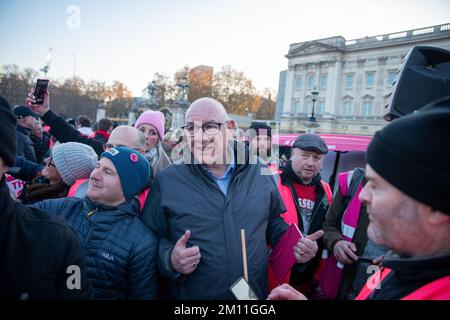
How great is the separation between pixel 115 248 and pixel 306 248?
1249 millimetres

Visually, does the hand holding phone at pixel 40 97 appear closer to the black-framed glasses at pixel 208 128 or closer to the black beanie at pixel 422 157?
the black-framed glasses at pixel 208 128

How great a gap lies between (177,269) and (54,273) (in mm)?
757

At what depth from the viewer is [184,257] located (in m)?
1.76

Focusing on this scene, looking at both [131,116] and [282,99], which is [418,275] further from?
[282,99]

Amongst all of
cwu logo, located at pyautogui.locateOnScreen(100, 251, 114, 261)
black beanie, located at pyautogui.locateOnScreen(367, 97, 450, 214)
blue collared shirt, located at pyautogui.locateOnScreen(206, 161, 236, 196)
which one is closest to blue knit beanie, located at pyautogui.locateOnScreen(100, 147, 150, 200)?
cwu logo, located at pyautogui.locateOnScreen(100, 251, 114, 261)

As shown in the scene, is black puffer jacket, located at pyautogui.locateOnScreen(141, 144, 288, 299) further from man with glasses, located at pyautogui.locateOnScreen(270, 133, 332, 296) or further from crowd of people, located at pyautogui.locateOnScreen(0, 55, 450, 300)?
man with glasses, located at pyautogui.locateOnScreen(270, 133, 332, 296)

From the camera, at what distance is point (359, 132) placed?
1972 inches

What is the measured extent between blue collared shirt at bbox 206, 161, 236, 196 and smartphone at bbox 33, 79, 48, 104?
97.4 inches

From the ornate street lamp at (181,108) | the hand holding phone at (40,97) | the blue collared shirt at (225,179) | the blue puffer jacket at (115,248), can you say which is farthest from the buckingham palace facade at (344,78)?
the blue puffer jacket at (115,248)

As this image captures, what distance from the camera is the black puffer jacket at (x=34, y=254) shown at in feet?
3.76

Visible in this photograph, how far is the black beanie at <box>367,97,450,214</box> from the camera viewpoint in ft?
3.29

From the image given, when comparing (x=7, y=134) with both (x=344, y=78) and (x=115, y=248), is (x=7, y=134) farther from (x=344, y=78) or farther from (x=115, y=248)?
(x=344, y=78)

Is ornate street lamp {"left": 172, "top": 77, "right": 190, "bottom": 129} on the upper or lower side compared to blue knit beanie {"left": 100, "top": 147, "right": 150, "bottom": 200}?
upper

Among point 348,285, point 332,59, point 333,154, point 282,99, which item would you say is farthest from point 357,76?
A: point 348,285
